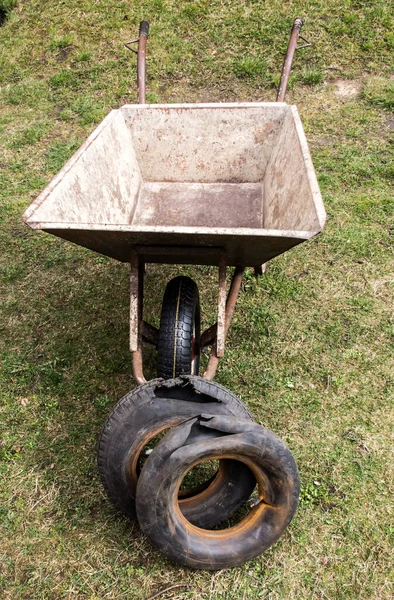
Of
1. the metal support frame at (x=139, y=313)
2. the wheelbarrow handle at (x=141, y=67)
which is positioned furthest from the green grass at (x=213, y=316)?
the wheelbarrow handle at (x=141, y=67)

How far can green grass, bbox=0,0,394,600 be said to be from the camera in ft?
7.32

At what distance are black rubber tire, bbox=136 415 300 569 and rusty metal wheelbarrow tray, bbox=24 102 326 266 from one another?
3.02 ft

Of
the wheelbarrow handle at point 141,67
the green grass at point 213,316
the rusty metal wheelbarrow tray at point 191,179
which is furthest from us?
the wheelbarrow handle at point 141,67

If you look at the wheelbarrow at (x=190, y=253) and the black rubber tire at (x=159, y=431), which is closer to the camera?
the wheelbarrow at (x=190, y=253)

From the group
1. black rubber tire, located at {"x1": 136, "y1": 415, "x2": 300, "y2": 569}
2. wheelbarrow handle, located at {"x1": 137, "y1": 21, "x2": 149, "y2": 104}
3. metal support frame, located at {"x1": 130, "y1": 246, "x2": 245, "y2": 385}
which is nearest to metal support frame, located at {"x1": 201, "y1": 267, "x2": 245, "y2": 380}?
metal support frame, located at {"x1": 130, "y1": 246, "x2": 245, "y2": 385}

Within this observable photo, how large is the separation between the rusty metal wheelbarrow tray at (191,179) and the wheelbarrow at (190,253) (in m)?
0.01

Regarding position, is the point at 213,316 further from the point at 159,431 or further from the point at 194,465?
the point at 194,465

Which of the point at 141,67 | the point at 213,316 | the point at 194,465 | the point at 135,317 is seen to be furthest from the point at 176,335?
the point at 141,67

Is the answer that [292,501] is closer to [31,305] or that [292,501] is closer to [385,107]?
[31,305]

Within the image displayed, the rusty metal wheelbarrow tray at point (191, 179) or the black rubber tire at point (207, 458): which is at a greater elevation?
the rusty metal wheelbarrow tray at point (191, 179)

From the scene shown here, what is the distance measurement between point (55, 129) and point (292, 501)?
4986 millimetres

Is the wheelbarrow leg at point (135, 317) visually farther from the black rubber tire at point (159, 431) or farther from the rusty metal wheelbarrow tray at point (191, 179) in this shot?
the black rubber tire at point (159, 431)

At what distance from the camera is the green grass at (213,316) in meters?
2.23

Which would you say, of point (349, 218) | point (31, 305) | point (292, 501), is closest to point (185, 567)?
point (292, 501)
